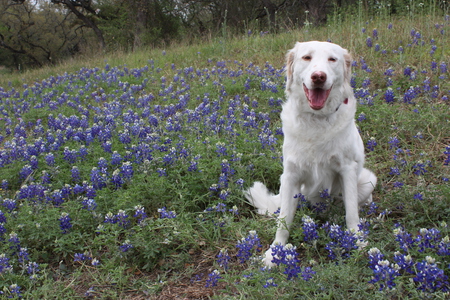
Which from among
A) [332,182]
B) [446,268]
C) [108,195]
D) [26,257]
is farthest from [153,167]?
[446,268]

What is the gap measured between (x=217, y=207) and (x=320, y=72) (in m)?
1.18

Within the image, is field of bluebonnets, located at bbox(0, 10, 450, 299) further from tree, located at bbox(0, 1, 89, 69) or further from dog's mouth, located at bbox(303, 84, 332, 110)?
tree, located at bbox(0, 1, 89, 69)

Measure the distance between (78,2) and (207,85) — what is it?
60.7ft

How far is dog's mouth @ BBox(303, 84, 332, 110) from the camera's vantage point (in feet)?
8.35

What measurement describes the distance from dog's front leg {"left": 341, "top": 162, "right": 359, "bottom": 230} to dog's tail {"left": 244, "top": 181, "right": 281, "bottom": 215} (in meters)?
0.62

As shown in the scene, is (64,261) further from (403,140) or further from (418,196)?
(403,140)

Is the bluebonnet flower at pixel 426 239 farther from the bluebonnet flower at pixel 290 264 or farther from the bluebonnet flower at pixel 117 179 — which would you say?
the bluebonnet flower at pixel 117 179

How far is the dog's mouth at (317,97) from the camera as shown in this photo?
2546mm

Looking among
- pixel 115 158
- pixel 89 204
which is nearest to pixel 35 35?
pixel 115 158

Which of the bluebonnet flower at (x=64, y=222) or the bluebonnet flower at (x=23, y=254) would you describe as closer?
the bluebonnet flower at (x=23, y=254)

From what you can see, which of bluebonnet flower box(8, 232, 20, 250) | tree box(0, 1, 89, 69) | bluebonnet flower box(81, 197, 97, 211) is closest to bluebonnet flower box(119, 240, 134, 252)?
bluebonnet flower box(81, 197, 97, 211)

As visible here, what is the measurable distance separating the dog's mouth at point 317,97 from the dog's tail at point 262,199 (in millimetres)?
881

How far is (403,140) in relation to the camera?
404cm

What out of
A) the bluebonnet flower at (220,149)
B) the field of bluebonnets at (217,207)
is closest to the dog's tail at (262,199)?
the field of bluebonnets at (217,207)
